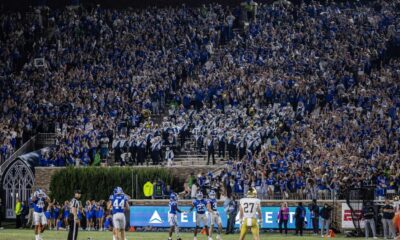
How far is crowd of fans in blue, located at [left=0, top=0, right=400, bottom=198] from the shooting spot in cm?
5353

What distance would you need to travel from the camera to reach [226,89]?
206ft

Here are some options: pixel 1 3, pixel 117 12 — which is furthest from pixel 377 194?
pixel 1 3

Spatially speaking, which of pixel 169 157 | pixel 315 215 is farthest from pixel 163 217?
pixel 315 215

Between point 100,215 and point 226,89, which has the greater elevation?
point 226,89

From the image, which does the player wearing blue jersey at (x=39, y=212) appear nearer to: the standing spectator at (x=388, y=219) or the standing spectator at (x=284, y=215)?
the standing spectator at (x=284, y=215)

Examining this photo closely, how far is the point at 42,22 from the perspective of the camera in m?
77.0

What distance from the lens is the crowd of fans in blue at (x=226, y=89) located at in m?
53.5

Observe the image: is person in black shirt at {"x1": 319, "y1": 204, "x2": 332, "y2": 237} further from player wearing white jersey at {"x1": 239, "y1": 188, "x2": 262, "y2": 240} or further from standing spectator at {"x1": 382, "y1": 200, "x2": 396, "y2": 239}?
player wearing white jersey at {"x1": 239, "y1": 188, "x2": 262, "y2": 240}

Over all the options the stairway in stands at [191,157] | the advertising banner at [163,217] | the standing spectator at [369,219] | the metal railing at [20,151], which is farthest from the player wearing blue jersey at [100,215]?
the standing spectator at [369,219]

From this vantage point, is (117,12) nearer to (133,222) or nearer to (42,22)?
(42,22)

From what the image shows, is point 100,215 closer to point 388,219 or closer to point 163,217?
point 163,217

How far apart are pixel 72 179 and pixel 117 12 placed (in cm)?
1945

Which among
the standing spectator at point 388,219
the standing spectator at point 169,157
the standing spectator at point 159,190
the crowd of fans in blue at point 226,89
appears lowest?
the standing spectator at point 388,219

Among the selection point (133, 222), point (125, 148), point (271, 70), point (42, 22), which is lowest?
point (133, 222)
